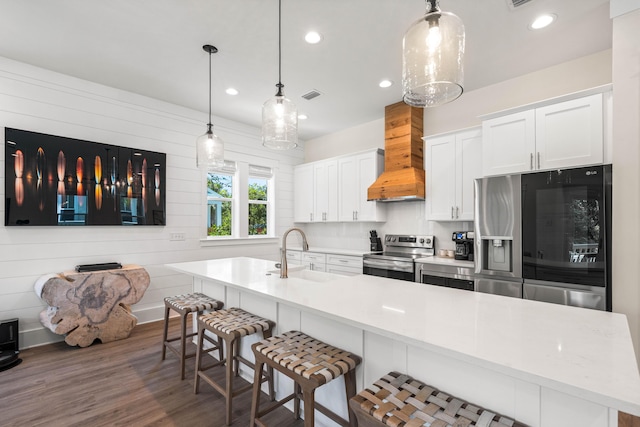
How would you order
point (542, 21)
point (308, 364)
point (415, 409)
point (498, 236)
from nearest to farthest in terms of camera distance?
point (415, 409) → point (308, 364) → point (542, 21) → point (498, 236)

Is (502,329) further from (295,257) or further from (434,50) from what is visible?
(295,257)

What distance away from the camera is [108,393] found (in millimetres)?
2324

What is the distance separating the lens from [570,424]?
1004 mm

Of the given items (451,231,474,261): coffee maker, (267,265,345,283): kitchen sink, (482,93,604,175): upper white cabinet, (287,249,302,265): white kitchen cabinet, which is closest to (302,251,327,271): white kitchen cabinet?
(287,249,302,265): white kitchen cabinet

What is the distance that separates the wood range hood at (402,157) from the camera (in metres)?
3.93

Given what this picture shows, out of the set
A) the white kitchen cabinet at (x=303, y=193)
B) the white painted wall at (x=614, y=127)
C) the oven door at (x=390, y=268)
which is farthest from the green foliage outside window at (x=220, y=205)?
the oven door at (x=390, y=268)

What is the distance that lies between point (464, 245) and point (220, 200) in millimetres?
3588

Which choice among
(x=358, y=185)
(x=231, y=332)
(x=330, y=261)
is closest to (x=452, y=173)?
(x=358, y=185)

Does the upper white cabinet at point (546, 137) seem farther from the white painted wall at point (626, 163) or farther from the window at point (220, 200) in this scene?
the window at point (220, 200)

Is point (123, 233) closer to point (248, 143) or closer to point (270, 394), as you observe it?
point (248, 143)

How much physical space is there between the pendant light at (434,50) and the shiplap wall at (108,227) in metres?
3.24

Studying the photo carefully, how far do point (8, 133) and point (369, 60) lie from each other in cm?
376

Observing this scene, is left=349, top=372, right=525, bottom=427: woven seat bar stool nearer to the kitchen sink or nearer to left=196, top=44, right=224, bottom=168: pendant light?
the kitchen sink

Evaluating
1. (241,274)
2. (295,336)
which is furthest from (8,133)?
(295,336)
